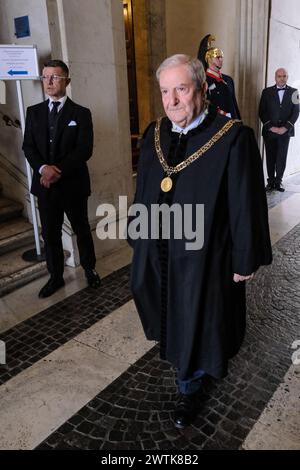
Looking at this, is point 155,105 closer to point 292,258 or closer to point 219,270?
point 292,258

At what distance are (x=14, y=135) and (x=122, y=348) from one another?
9.78 feet

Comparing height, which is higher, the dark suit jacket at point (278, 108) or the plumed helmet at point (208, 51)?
the plumed helmet at point (208, 51)

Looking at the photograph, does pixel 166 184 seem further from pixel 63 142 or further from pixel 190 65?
pixel 63 142

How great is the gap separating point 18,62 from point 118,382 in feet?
9.55

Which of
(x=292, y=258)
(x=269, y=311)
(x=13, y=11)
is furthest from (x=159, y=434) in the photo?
(x=13, y=11)

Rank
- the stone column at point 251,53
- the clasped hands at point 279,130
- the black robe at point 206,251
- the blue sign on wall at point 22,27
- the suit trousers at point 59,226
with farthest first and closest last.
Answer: the clasped hands at point 279,130 → the stone column at point 251,53 → the blue sign on wall at point 22,27 → the suit trousers at point 59,226 → the black robe at point 206,251

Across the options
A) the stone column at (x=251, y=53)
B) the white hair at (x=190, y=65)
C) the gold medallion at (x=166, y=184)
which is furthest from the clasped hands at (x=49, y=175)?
the stone column at (x=251, y=53)

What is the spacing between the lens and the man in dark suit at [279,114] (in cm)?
721

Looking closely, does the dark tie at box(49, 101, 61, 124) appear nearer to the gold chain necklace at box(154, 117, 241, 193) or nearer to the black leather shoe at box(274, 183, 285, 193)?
the gold chain necklace at box(154, 117, 241, 193)

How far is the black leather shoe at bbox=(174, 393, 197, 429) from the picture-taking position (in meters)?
2.10

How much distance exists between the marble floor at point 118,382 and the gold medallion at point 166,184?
1.23m

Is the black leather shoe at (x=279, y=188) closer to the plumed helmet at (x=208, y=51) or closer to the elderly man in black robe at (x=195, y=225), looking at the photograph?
the plumed helmet at (x=208, y=51)

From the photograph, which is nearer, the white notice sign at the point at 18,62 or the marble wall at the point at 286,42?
the white notice sign at the point at 18,62

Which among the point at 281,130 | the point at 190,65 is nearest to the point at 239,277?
the point at 190,65
